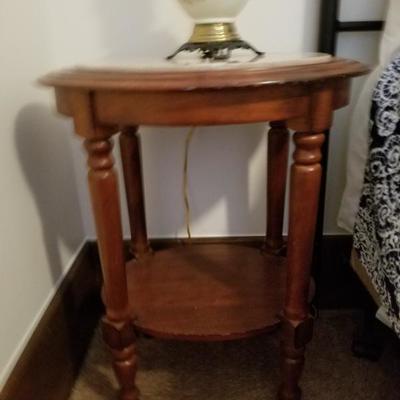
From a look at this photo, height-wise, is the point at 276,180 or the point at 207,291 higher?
the point at 276,180

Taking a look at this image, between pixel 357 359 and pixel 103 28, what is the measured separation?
87 centimetres

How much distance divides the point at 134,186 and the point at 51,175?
166mm

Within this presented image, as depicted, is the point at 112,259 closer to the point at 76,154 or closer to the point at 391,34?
the point at 76,154

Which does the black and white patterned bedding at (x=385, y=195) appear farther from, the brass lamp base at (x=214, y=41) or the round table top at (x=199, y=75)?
the brass lamp base at (x=214, y=41)

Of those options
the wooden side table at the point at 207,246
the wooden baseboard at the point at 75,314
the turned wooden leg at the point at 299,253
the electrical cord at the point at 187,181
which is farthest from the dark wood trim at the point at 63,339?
the turned wooden leg at the point at 299,253

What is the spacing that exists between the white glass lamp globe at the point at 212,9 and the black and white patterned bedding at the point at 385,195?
0.27 m

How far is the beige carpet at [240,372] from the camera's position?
2.84 feet

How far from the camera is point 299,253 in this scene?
67 cm

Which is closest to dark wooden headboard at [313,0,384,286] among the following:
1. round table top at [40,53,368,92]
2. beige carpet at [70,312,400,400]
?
round table top at [40,53,368,92]

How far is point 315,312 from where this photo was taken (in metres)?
1.05

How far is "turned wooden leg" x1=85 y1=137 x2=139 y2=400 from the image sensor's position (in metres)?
0.63

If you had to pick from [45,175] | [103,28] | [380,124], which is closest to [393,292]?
[380,124]

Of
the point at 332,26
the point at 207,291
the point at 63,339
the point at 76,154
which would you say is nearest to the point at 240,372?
the point at 207,291

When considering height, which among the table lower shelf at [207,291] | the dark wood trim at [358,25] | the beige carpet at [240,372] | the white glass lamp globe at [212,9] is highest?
the white glass lamp globe at [212,9]
